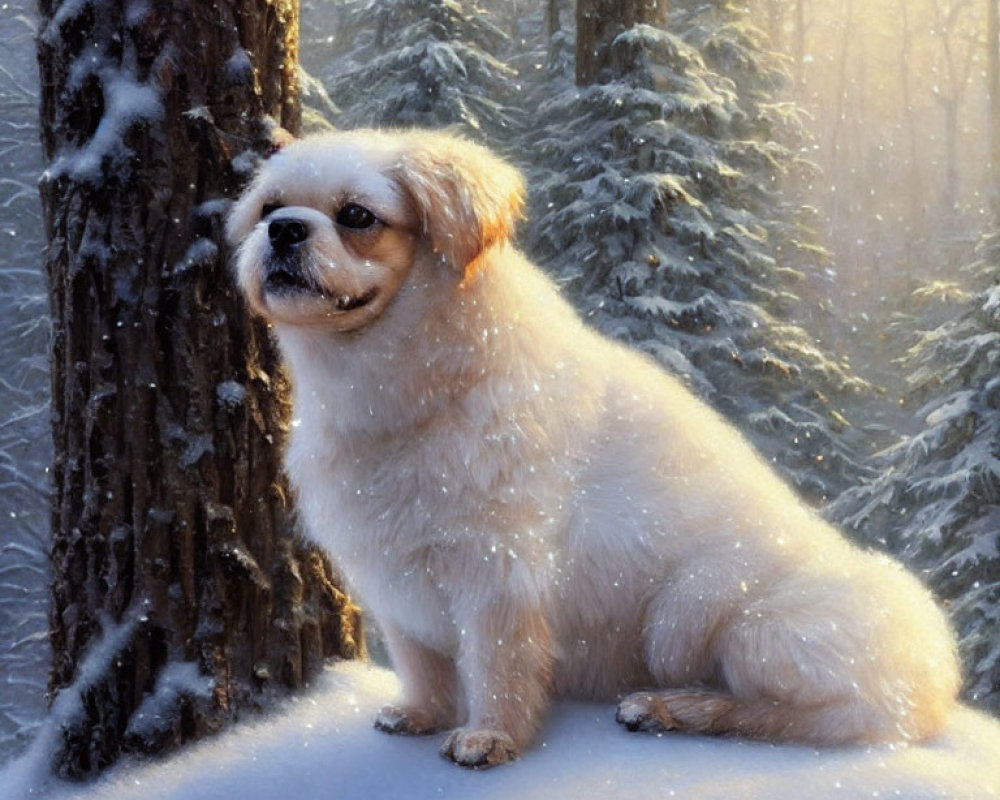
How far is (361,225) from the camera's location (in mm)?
3273

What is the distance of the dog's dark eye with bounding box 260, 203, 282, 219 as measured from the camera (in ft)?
11.2

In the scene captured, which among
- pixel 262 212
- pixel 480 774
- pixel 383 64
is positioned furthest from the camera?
pixel 383 64

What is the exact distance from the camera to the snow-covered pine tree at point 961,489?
7.65 m

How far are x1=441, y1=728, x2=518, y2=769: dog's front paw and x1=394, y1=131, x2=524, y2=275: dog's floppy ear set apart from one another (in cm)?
132

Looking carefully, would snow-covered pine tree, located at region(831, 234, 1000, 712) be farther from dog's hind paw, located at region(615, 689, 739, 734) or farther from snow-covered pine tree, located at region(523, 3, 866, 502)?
dog's hind paw, located at region(615, 689, 739, 734)

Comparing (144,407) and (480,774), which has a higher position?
(144,407)

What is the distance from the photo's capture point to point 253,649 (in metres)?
3.86

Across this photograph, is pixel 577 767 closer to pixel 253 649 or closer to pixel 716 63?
pixel 253 649

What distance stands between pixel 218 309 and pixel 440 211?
38.0 inches

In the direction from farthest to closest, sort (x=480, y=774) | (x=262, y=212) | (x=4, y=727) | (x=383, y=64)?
1. (x=4, y=727)
2. (x=383, y=64)
3. (x=262, y=212)
4. (x=480, y=774)

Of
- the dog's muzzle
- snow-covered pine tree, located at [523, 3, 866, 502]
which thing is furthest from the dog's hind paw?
snow-covered pine tree, located at [523, 3, 866, 502]

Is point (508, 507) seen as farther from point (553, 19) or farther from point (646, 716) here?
point (553, 19)

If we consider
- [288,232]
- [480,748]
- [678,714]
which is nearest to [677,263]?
[678,714]

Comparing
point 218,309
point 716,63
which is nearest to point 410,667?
point 218,309
